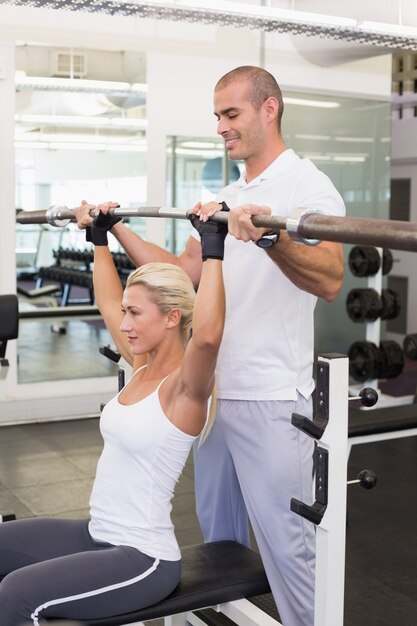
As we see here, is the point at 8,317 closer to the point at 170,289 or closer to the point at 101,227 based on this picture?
the point at 101,227

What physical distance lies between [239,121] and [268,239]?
18.1 inches

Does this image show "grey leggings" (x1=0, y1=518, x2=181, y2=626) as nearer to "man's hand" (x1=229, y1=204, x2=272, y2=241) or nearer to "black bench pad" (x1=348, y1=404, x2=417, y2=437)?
"man's hand" (x1=229, y1=204, x2=272, y2=241)

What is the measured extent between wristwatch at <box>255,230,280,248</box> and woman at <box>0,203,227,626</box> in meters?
0.12

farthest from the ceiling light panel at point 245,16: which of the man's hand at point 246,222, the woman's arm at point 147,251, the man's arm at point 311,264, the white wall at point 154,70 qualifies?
the man's hand at point 246,222

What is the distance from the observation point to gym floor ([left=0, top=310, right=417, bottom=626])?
291cm

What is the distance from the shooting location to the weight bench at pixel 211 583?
1.80m

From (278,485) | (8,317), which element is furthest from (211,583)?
(8,317)

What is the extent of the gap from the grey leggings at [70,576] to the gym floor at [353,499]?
94 cm

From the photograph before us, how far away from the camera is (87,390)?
5.38 meters

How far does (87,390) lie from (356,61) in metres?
2.85

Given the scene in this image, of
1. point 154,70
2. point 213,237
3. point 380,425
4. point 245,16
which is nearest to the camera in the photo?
point 213,237

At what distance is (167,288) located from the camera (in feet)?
6.42

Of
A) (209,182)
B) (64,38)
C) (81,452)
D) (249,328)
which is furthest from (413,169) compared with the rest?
(249,328)

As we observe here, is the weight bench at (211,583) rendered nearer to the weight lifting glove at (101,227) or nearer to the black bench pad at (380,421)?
the weight lifting glove at (101,227)
